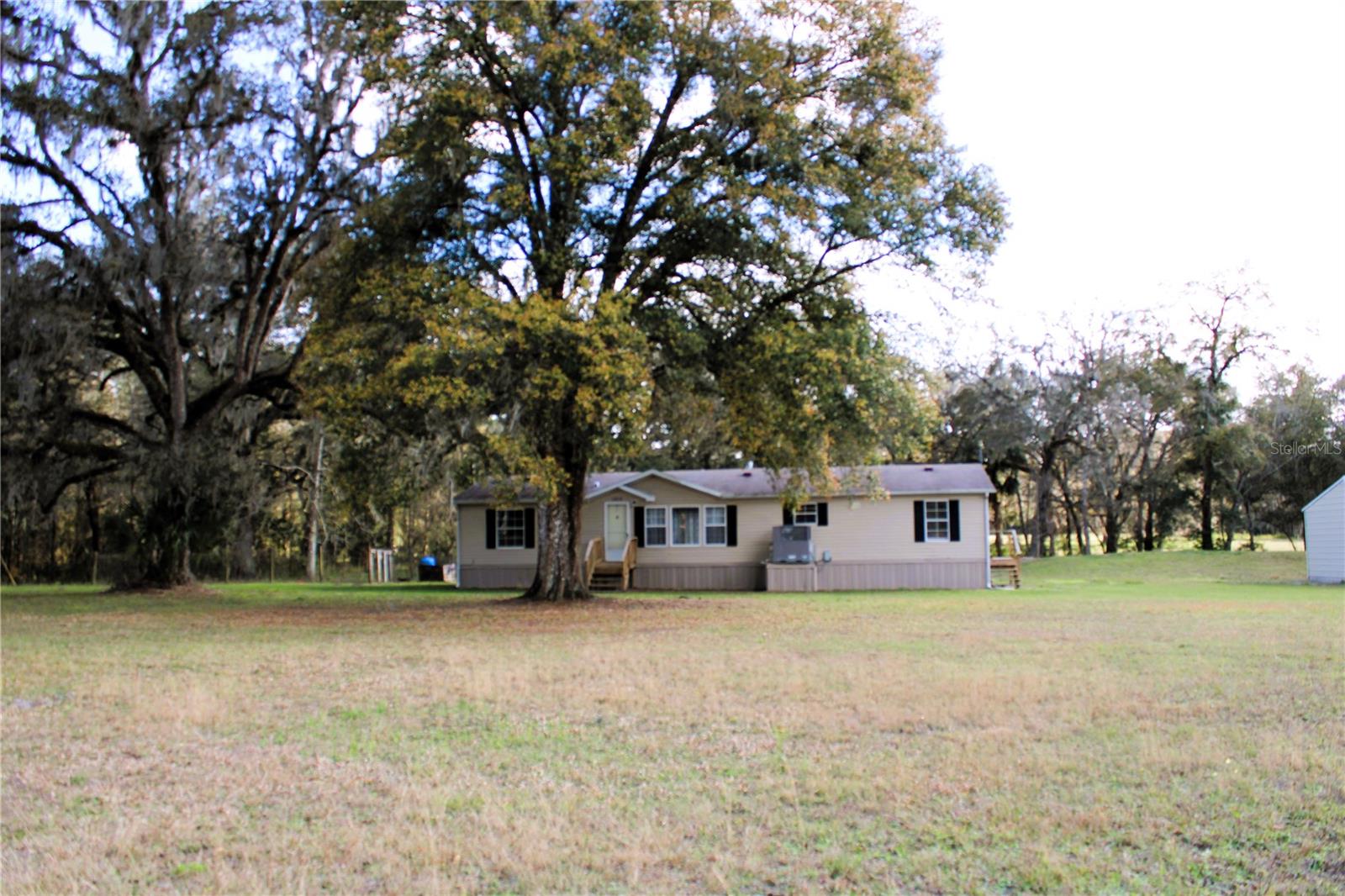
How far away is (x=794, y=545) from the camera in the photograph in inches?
1065

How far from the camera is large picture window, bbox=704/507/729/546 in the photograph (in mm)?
28484

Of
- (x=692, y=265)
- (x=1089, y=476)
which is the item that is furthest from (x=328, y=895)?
(x=1089, y=476)

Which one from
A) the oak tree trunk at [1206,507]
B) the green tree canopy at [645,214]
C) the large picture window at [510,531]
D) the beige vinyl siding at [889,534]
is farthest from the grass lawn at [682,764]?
the oak tree trunk at [1206,507]

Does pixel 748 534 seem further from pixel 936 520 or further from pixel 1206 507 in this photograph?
pixel 1206 507

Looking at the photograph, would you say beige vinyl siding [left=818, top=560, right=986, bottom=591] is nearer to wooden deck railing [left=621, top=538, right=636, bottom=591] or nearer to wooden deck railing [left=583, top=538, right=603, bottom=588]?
wooden deck railing [left=621, top=538, right=636, bottom=591]

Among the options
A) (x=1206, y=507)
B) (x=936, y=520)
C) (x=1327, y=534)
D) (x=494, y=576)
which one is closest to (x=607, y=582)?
(x=494, y=576)

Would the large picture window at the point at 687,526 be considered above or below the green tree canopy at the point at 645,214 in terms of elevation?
below

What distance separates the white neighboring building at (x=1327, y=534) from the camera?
77.3 ft

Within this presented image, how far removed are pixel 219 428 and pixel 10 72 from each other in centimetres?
970

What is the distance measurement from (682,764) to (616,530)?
22.2m

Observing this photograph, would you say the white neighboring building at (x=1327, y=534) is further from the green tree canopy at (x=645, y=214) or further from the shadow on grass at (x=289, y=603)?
the shadow on grass at (x=289, y=603)

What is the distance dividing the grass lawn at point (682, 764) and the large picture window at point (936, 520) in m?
13.7

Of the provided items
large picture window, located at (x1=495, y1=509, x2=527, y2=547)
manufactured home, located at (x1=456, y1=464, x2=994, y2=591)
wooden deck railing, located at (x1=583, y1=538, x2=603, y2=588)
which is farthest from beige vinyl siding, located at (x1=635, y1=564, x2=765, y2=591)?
large picture window, located at (x1=495, y1=509, x2=527, y2=547)

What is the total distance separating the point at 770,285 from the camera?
19.6m
